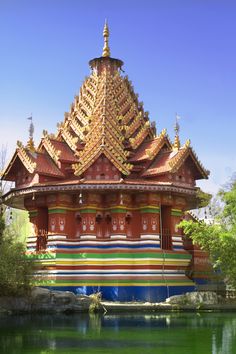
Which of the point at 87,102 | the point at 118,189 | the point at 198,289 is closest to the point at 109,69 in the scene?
the point at 87,102

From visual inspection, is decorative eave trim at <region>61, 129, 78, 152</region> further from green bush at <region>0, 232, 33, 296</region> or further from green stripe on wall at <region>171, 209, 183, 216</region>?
green bush at <region>0, 232, 33, 296</region>

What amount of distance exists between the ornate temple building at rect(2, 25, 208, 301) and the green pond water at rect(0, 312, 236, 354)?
4.70 m

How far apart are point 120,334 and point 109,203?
1253 centimetres

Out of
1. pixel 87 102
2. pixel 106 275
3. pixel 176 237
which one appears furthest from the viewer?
pixel 87 102

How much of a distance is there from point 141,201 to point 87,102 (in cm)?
828

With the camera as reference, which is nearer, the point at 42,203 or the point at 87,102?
the point at 42,203

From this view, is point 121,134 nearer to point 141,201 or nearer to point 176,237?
point 141,201

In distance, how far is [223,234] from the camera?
77.2 feet

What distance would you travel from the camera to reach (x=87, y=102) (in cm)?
3422

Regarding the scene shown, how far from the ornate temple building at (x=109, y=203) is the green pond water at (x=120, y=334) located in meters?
4.70

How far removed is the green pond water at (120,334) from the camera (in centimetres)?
1464

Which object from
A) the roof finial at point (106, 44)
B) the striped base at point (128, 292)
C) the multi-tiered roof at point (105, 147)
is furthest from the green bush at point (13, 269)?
the roof finial at point (106, 44)

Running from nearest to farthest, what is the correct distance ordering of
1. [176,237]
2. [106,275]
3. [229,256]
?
[229,256] < [106,275] < [176,237]

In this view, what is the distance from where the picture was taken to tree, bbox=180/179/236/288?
24.1m
